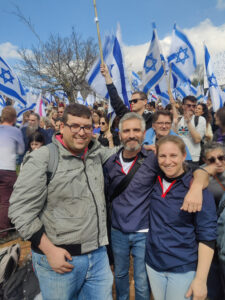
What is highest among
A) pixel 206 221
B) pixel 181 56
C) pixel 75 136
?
pixel 181 56

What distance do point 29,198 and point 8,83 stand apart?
4.78m

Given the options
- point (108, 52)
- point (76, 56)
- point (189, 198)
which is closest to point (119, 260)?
point (189, 198)

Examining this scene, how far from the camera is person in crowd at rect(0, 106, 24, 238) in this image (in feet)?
13.1

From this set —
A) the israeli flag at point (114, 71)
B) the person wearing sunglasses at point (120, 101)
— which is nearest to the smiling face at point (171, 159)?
the person wearing sunglasses at point (120, 101)

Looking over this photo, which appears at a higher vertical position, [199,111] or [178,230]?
[199,111]

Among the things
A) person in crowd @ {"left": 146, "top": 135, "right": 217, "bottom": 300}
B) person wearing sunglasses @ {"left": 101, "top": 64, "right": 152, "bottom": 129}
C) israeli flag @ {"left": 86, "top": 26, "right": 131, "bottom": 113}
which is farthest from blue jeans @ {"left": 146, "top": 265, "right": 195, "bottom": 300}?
israeli flag @ {"left": 86, "top": 26, "right": 131, "bottom": 113}

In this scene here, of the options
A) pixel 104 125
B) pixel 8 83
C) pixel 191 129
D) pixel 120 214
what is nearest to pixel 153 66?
pixel 104 125

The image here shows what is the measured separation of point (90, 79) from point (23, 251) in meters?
3.39

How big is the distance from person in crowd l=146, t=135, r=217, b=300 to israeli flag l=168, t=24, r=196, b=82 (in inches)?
148

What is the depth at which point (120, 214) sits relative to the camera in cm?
202

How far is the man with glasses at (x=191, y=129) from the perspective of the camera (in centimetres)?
372

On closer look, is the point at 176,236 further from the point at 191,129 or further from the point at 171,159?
the point at 191,129

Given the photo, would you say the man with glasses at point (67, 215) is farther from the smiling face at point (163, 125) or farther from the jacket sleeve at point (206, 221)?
the smiling face at point (163, 125)

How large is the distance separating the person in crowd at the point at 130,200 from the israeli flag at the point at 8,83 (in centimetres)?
433
